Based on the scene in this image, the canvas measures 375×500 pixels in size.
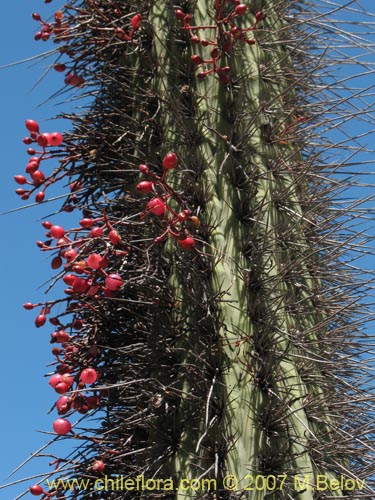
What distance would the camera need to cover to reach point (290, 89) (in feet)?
9.83

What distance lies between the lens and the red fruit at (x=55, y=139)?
282 cm

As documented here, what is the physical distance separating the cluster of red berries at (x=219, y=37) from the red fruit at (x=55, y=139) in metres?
0.52

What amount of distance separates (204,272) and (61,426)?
2.00 ft

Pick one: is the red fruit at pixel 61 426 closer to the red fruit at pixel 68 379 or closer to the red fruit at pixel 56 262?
the red fruit at pixel 68 379

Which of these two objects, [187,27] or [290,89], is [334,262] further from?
[187,27]

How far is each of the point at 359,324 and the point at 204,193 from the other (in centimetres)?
76

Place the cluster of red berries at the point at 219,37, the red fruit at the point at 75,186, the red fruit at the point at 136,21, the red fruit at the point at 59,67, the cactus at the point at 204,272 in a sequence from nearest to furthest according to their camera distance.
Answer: the cactus at the point at 204,272 < the cluster of red berries at the point at 219,37 < the red fruit at the point at 136,21 < the red fruit at the point at 75,186 < the red fruit at the point at 59,67

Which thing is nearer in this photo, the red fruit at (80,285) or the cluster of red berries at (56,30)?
the red fruit at (80,285)

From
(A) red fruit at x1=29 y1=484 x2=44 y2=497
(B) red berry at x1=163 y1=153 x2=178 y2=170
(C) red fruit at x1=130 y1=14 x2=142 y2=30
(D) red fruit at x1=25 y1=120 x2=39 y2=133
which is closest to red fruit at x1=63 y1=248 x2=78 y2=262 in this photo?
(B) red berry at x1=163 y1=153 x2=178 y2=170

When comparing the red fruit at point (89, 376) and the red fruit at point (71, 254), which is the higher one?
the red fruit at point (71, 254)

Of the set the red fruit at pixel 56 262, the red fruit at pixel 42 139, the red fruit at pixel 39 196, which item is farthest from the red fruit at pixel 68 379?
the red fruit at pixel 42 139

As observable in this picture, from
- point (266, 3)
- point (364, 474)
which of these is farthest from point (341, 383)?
point (266, 3)

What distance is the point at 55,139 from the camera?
2824mm

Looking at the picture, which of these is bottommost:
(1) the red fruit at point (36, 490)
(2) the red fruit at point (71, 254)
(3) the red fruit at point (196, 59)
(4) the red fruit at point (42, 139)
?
Result: (1) the red fruit at point (36, 490)
